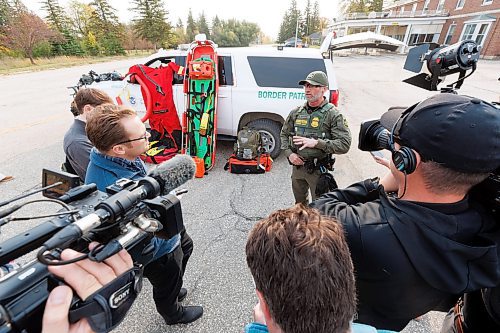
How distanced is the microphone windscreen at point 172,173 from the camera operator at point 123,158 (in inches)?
24.4

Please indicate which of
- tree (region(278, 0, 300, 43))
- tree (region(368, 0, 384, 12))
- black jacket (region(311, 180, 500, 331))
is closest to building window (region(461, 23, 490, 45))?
tree (region(368, 0, 384, 12))

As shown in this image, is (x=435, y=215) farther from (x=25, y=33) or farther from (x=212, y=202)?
(x=25, y=33)

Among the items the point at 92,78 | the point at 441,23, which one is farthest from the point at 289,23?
the point at 92,78

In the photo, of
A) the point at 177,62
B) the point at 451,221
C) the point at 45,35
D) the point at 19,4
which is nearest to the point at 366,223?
the point at 451,221

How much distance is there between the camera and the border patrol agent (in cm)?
278

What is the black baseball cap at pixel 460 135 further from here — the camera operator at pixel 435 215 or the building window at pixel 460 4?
the building window at pixel 460 4

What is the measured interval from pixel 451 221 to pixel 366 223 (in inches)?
12.5

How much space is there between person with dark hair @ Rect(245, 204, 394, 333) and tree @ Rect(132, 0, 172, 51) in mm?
54263

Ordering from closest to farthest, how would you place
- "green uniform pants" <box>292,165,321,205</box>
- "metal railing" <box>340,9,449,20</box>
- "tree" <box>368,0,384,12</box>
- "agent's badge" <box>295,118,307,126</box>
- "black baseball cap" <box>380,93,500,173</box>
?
"black baseball cap" <box>380,93,500,173</box> → "agent's badge" <box>295,118,307,126</box> → "green uniform pants" <box>292,165,321,205</box> → "metal railing" <box>340,9,449,20</box> → "tree" <box>368,0,384,12</box>

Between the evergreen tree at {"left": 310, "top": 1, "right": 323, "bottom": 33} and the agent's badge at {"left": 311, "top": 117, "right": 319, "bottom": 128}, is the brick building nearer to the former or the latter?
the evergreen tree at {"left": 310, "top": 1, "right": 323, "bottom": 33}

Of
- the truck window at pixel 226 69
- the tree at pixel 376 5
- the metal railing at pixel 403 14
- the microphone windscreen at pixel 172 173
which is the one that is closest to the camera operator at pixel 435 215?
the microphone windscreen at pixel 172 173

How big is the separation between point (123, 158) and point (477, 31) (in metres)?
39.9

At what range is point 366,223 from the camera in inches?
43.9

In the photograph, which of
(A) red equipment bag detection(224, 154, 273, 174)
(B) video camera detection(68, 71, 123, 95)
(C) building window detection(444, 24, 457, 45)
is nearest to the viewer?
(A) red equipment bag detection(224, 154, 273, 174)
